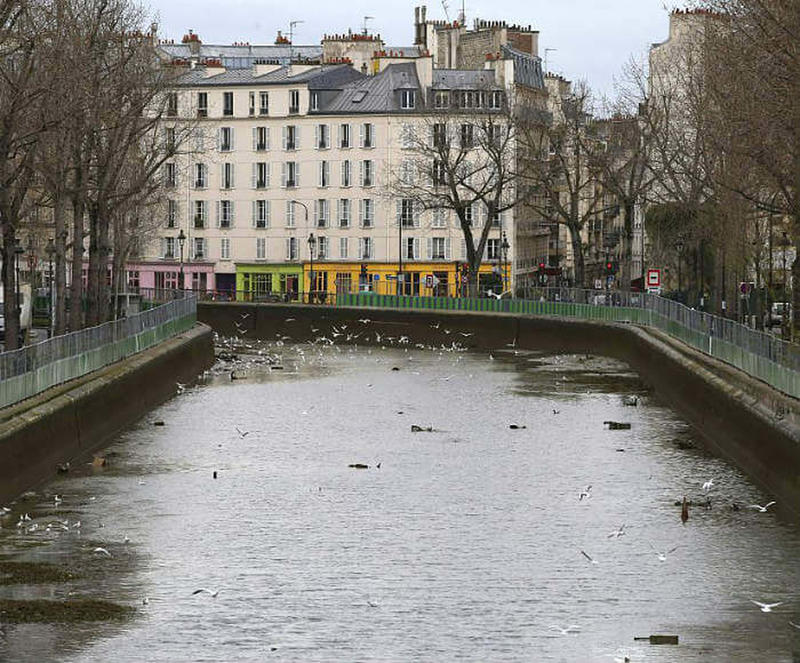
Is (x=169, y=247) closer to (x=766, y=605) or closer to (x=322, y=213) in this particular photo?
(x=322, y=213)

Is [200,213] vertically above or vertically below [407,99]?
below

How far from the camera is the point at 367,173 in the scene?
129 m

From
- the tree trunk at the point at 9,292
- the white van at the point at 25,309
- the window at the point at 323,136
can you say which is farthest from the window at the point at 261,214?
the tree trunk at the point at 9,292

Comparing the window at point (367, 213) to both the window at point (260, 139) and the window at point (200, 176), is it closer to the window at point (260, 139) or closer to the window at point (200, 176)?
the window at point (260, 139)

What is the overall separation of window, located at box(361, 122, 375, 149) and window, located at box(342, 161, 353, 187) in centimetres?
180

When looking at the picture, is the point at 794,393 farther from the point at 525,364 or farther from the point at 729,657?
the point at 525,364

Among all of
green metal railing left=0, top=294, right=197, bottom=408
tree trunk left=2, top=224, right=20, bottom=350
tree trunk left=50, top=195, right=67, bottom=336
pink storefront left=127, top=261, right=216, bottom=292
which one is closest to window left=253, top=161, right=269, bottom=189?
pink storefront left=127, top=261, right=216, bottom=292

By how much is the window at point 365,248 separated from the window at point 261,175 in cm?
799

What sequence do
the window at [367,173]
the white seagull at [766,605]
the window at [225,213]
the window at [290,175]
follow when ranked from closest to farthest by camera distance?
the white seagull at [766,605] < the window at [367,173] < the window at [290,175] < the window at [225,213]

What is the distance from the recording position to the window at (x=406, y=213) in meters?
127

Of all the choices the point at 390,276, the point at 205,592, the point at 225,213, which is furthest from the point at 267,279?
the point at 205,592

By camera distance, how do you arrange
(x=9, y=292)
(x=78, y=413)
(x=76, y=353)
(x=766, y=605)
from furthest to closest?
(x=9, y=292)
(x=76, y=353)
(x=78, y=413)
(x=766, y=605)

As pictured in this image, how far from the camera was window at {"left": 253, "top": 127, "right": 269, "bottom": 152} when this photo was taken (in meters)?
132

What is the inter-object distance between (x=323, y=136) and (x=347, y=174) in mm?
2985
